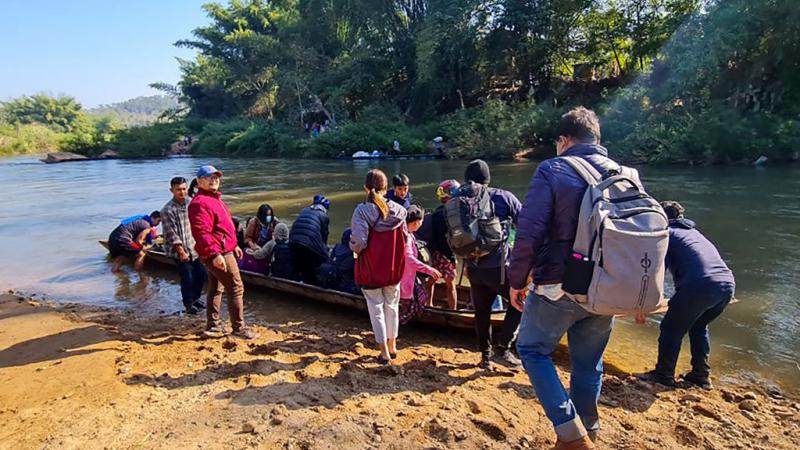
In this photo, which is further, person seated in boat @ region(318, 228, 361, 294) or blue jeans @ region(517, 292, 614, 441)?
person seated in boat @ region(318, 228, 361, 294)

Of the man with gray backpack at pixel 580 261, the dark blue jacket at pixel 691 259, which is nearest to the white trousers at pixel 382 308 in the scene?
the man with gray backpack at pixel 580 261

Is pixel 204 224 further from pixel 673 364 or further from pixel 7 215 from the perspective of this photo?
pixel 7 215

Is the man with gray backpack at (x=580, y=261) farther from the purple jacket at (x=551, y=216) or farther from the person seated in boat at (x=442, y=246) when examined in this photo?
the person seated in boat at (x=442, y=246)

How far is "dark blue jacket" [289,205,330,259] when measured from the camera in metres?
6.37

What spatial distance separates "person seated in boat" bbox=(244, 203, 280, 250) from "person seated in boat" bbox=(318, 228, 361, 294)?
50.0 inches

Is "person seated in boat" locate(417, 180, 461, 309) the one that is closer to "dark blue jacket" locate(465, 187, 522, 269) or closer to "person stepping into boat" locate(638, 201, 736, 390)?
"dark blue jacket" locate(465, 187, 522, 269)

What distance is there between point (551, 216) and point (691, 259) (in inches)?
79.9

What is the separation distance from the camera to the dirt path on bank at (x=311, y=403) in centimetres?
325

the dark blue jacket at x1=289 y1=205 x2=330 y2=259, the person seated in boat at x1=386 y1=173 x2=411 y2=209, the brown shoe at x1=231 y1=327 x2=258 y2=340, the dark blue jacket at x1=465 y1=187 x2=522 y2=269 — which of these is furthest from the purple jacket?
the dark blue jacket at x1=289 y1=205 x2=330 y2=259

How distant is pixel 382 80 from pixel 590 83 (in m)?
13.3

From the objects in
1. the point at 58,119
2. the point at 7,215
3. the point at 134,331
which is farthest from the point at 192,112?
the point at 134,331

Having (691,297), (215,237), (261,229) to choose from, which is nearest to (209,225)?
(215,237)

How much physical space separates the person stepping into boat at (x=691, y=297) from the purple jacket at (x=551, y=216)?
185 cm

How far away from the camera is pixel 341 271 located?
6207 millimetres
